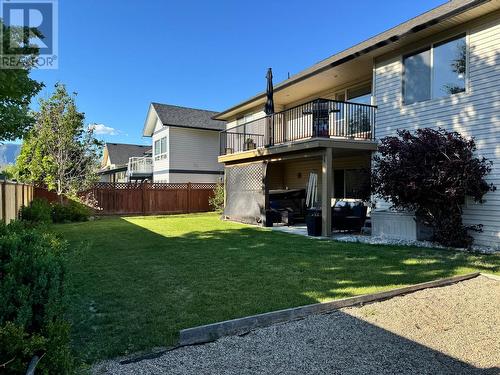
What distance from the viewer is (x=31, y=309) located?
7.89 feet

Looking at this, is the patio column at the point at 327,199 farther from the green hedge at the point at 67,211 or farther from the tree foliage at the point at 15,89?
the green hedge at the point at 67,211

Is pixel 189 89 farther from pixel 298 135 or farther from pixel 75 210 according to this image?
pixel 298 135

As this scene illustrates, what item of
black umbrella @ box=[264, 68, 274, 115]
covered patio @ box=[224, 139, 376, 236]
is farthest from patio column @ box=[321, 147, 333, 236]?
black umbrella @ box=[264, 68, 274, 115]

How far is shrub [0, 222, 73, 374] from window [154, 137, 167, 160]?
2374 cm

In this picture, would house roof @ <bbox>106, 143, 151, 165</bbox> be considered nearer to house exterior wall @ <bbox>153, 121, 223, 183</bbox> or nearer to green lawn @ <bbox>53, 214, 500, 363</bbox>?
house exterior wall @ <bbox>153, 121, 223, 183</bbox>

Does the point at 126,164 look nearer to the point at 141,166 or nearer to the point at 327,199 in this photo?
the point at 141,166

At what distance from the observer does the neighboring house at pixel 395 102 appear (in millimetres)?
8812

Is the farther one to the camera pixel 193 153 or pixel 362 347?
pixel 193 153

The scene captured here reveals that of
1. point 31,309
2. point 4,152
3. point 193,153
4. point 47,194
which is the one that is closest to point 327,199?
point 31,309

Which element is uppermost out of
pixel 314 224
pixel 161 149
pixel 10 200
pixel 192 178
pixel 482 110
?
pixel 161 149

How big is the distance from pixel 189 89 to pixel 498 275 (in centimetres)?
3096

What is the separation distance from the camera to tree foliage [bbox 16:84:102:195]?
17.4 meters

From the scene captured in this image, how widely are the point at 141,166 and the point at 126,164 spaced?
762cm

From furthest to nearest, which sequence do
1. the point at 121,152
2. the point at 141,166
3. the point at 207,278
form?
the point at 121,152
the point at 141,166
the point at 207,278
